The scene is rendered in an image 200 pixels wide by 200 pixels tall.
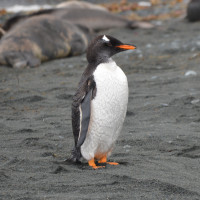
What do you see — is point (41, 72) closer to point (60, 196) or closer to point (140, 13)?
point (60, 196)

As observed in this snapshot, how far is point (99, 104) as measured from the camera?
3.18 meters

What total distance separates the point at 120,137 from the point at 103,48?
0.97m

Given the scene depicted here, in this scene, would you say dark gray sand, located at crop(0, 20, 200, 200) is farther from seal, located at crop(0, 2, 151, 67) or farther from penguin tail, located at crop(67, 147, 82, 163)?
seal, located at crop(0, 2, 151, 67)

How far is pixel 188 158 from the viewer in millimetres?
3430

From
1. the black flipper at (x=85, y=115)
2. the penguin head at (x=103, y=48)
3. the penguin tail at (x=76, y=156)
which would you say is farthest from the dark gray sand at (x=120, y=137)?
the penguin head at (x=103, y=48)

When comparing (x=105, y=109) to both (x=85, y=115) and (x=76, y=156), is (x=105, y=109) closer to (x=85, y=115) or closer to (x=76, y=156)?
(x=85, y=115)

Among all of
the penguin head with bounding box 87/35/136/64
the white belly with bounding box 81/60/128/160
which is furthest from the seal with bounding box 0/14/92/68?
the white belly with bounding box 81/60/128/160

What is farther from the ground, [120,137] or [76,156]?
[76,156]

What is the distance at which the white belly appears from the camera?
3.16m

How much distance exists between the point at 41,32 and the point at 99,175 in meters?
5.88

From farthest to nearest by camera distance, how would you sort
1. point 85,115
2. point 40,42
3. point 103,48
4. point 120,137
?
point 40,42 < point 120,137 < point 103,48 < point 85,115

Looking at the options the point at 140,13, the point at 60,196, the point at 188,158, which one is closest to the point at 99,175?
the point at 60,196

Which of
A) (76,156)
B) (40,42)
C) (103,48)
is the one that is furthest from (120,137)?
(40,42)

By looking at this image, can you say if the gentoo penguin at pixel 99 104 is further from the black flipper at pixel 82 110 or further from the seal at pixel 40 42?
the seal at pixel 40 42
